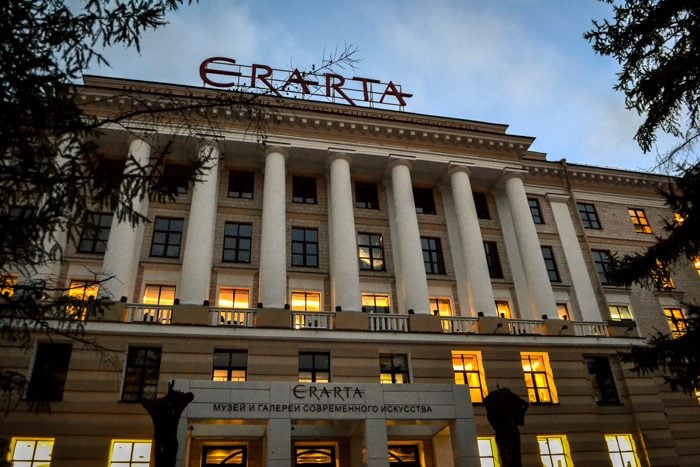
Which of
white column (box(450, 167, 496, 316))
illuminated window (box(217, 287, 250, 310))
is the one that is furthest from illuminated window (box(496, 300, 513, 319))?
illuminated window (box(217, 287, 250, 310))

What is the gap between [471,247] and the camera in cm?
2861

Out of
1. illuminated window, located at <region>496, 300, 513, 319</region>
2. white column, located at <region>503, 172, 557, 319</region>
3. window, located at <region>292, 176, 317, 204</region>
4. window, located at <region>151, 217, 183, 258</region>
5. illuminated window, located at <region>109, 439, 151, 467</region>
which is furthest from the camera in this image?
window, located at <region>292, 176, 317, 204</region>

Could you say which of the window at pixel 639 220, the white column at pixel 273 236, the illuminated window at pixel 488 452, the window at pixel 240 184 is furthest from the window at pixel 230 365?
the window at pixel 639 220

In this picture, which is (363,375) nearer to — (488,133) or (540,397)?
(540,397)

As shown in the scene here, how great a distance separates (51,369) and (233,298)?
8418mm

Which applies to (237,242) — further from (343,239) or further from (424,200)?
(424,200)

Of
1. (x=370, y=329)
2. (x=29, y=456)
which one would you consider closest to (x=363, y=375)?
(x=370, y=329)

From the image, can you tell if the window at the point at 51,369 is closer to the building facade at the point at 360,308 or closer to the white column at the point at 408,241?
the building facade at the point at 360,308

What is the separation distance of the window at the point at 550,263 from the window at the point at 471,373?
859 centimetres

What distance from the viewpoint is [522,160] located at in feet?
110

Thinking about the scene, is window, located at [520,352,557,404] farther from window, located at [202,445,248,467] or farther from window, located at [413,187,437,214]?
window, located at [202,445,248,467]

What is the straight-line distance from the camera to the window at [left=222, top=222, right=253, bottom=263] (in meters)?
27.2

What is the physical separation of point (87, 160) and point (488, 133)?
2731 centimetres

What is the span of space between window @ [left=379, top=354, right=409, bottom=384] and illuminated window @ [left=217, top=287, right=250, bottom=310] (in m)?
7.43
